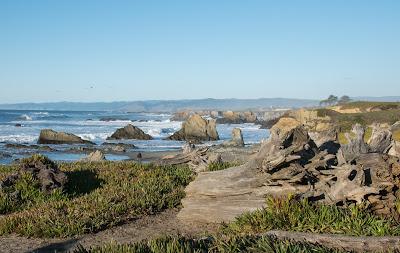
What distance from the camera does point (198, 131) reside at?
58969 mm

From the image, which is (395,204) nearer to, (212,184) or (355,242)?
(355,242)

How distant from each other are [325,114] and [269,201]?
54573 mm

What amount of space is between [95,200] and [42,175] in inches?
105

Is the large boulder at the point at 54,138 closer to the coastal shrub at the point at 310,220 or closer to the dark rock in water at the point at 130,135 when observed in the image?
the dark rock in water at the point at 130,135

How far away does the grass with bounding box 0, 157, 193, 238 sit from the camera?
37.0ft

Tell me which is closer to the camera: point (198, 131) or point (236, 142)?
point (236, 142)

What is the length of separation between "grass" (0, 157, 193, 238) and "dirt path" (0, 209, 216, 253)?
0.83 ft

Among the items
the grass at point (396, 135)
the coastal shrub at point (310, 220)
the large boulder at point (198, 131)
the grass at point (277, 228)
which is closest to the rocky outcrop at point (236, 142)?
the large boulder at point (198, 131)

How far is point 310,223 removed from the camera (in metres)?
9.50

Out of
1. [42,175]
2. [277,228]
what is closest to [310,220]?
[277,228]

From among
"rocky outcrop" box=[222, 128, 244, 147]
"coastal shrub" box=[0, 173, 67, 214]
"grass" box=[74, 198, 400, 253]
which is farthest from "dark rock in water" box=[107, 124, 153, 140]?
"grass" box=[74, 198, 400, 253]

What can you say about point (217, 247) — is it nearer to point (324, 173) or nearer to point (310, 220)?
point (310, 220)

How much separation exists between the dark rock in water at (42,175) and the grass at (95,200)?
264mm

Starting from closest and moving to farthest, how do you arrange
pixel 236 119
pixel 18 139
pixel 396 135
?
pixel 396 135 < pixel 18 139 < pixel 236 119
